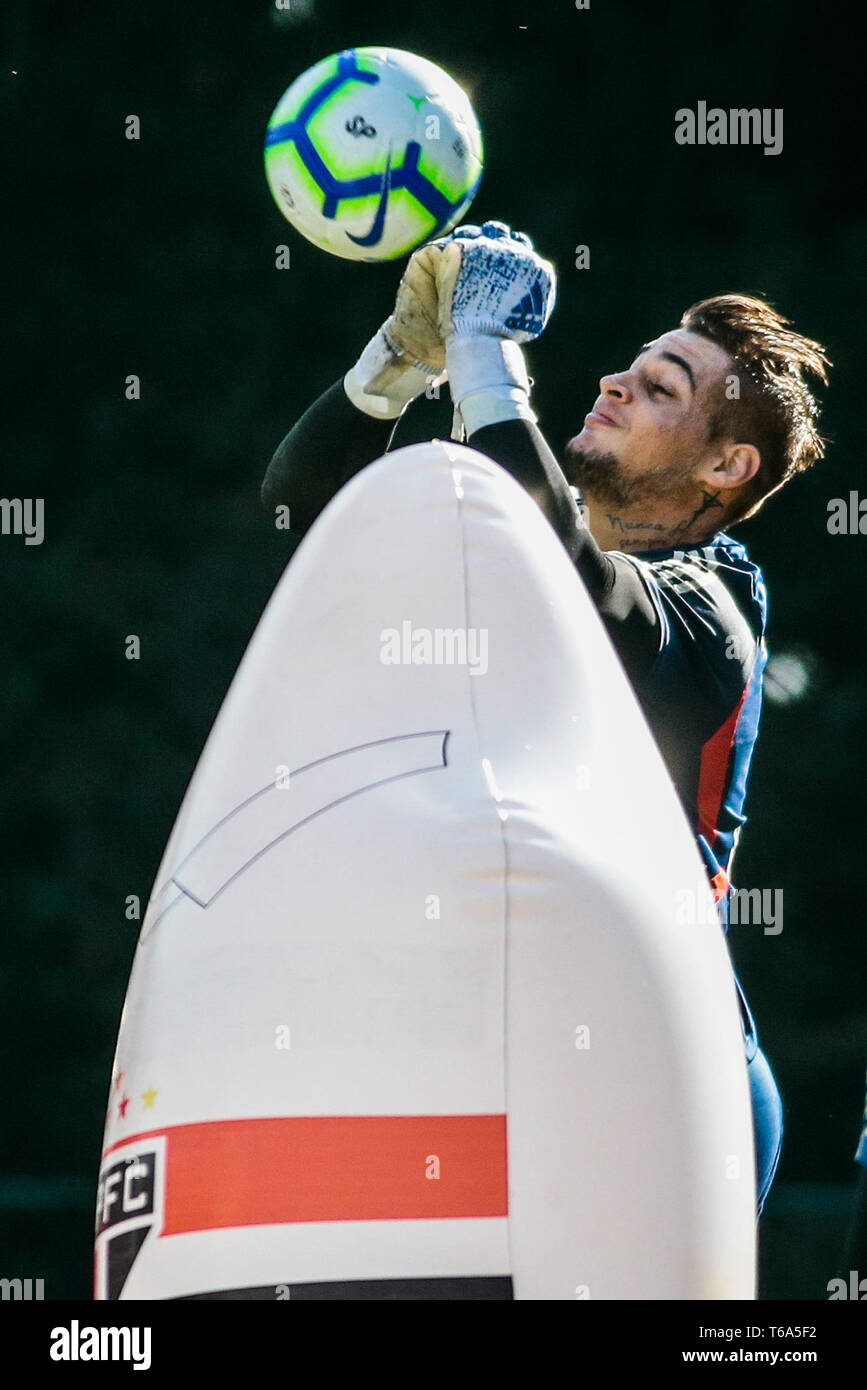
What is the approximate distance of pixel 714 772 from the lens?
2.70 meters

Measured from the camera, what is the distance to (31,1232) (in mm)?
4965

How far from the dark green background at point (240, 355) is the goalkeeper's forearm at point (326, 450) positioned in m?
2.14

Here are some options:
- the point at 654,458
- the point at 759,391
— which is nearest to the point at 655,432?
the point at 654,458

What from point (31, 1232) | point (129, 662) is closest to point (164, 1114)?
point (31, 1232)

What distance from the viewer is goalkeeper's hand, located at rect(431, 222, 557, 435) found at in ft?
8.61

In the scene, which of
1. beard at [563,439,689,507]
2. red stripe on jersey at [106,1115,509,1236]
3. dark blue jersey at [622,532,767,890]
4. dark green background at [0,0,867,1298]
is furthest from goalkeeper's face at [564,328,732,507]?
dark green background at [0,0,867,1298]

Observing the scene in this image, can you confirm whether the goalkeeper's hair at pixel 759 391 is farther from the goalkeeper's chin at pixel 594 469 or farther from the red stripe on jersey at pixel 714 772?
the red stripe on jersey at pixel 714 772

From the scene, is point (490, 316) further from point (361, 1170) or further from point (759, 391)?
point (361, 1170)

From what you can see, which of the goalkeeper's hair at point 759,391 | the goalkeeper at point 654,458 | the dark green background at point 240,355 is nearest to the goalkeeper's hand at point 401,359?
the goalkeeper at point 654,458

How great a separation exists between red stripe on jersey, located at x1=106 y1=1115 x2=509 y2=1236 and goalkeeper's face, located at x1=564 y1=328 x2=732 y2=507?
118 centimetres

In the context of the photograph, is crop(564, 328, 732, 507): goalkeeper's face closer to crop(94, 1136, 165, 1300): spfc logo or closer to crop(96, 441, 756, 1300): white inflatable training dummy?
crop(96, 441, 756, 1300): white inflatable training dummy

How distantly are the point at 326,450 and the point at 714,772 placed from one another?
2.52ft

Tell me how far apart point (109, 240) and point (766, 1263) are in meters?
3.01

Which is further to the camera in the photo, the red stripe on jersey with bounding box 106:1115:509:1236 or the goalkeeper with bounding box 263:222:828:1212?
the goalkeeper with bounding box 263:222:828:1212
